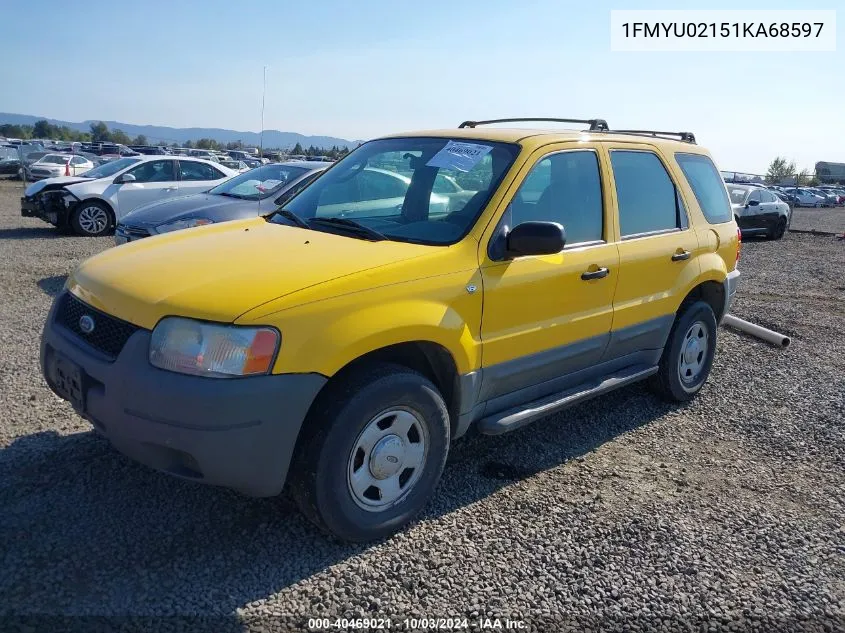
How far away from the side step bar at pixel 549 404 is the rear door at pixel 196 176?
998 centimetres

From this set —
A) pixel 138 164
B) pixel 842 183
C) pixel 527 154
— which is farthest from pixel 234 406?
pixel 842 183

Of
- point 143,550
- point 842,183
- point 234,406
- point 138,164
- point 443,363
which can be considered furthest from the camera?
point 842,183

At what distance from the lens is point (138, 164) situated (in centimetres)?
1274

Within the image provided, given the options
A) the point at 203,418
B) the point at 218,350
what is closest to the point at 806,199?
the point at 218,350

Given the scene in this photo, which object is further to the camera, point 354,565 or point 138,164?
point 138,164

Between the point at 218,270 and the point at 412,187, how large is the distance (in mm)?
1390

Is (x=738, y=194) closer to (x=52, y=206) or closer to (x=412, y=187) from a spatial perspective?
(x=52, y=206)

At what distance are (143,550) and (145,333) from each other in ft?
3.25

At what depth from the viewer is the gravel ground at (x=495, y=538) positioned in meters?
2.82

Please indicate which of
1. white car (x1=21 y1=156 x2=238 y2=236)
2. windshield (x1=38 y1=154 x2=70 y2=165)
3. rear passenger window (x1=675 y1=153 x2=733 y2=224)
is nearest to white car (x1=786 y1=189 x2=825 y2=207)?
windshield (x1=38 y1=154 x2=70 y2=165)

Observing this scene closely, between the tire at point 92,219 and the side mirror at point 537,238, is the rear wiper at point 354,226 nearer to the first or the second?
the side mirror at point 537,238

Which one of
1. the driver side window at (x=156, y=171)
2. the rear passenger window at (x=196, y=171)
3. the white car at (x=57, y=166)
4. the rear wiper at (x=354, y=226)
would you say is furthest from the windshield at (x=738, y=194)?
the white car at (x=57, y=166)

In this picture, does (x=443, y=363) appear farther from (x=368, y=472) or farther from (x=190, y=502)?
(x=190, y=502)

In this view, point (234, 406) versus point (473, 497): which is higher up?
point (234, 406)
